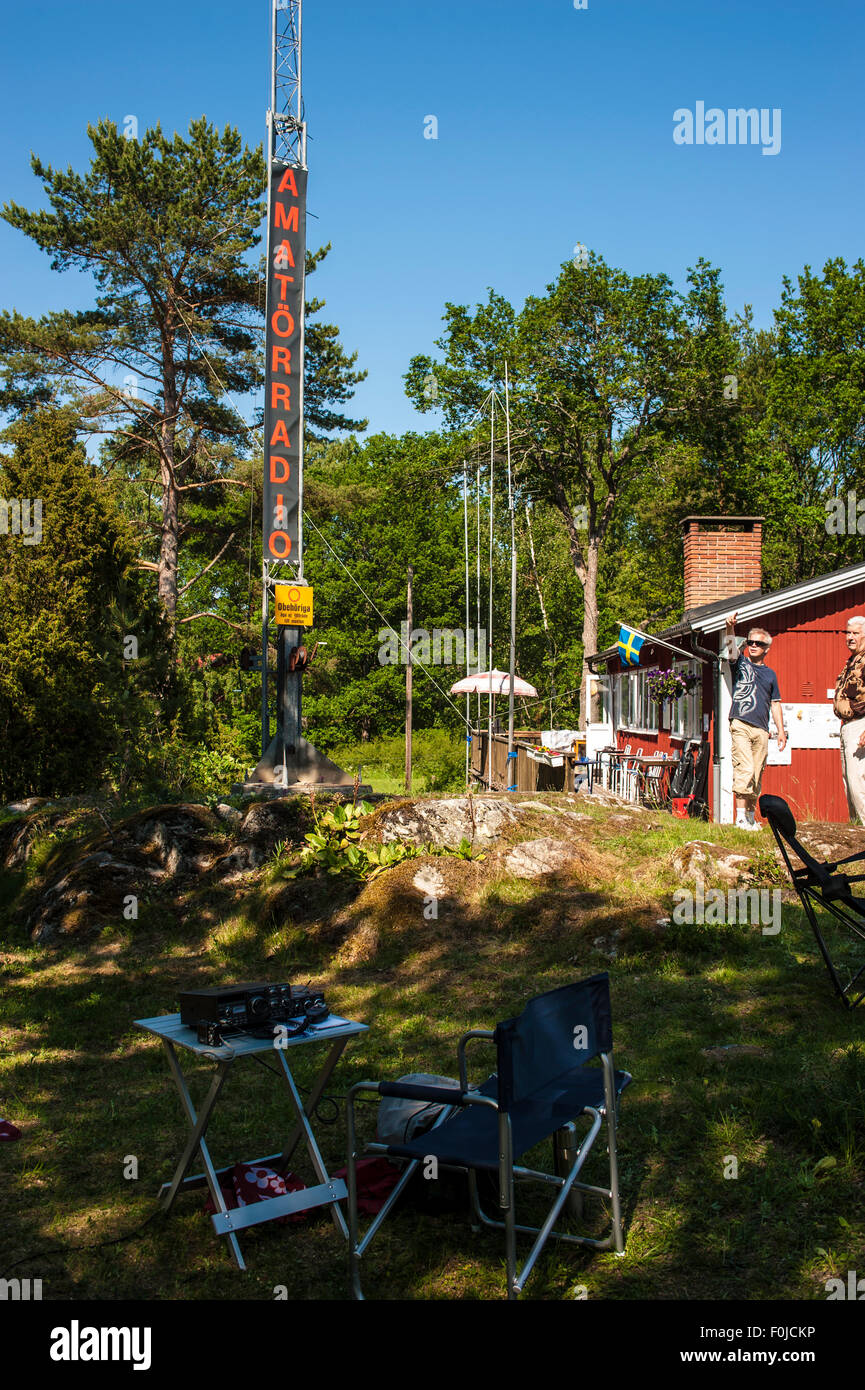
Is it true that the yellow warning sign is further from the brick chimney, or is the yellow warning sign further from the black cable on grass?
the black cable on grass

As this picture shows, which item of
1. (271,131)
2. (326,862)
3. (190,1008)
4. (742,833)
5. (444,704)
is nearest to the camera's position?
(190,1008)

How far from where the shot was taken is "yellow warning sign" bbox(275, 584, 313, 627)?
14.7 metres

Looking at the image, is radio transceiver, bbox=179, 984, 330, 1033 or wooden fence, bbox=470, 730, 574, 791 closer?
radio transceiver, bbox=179, 984, 330, 1033

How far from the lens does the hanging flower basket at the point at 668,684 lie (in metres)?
16.4

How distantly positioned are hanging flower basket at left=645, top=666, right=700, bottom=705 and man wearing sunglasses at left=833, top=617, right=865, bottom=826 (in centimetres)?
434

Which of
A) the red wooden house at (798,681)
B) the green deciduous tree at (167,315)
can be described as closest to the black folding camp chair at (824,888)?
the red wooden house at (798,681)

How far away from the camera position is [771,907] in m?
8.16

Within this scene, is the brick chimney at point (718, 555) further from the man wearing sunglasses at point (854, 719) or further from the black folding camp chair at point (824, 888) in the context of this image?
the black folding camp chair at point (824, 888)

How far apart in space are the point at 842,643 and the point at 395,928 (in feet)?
30.7

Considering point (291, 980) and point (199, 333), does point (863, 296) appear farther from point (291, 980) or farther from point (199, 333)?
point (291, 980)

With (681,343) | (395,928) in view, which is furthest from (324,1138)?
(681,343)

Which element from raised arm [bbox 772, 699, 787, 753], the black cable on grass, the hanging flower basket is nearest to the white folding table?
the black cable on grass

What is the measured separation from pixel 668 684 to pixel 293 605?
6.49 metres

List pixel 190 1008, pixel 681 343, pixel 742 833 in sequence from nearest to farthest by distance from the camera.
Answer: pixel 190 1008, pixel 742 833, pixel 681 343
